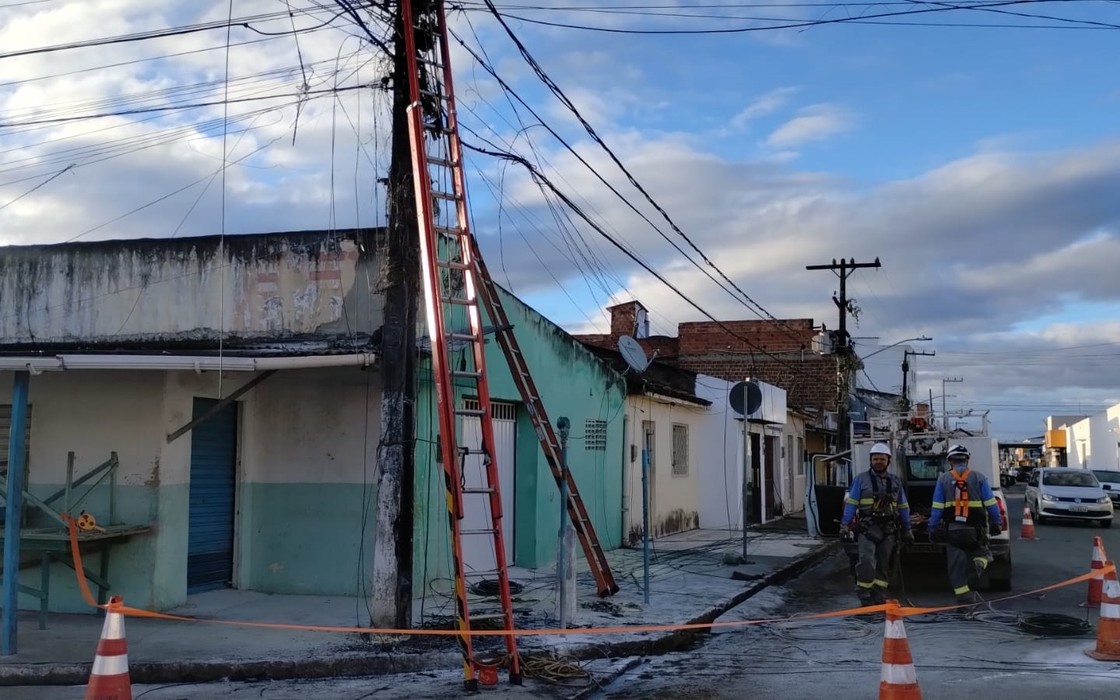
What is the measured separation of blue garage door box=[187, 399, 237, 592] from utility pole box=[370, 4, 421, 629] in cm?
312

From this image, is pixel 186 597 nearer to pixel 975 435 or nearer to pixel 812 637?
pixel 812 637

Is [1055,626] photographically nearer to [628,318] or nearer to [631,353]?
[631,353]

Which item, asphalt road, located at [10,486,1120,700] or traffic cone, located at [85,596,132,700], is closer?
traffic cone, located at [85,596,132,700]

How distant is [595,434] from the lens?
1563cm

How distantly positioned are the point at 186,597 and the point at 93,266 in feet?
13.4

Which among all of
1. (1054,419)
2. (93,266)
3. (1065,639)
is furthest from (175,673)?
(1054,419)

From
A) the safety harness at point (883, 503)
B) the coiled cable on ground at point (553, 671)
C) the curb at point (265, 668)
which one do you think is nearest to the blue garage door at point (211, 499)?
the curb at point (265, 668)

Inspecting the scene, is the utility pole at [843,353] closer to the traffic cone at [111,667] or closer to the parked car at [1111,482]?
Answer: the parked car at [1111,482]

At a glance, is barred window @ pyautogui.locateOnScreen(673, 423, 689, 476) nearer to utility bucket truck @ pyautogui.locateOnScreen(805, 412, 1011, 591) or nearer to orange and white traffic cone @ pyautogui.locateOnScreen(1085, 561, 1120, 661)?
utility bucket truck @ pyautogui.locateOnScreen(805, 412, 1011, 591)

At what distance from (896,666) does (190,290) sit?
8608mm

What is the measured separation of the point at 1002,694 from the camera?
6961 millimetres

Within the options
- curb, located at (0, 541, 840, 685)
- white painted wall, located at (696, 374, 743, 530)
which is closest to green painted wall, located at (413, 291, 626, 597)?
curb, located at (0, 541, 840, 685)

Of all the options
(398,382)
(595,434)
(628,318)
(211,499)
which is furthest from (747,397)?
(628,318)

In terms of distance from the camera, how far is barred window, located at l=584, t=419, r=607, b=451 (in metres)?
15.3
